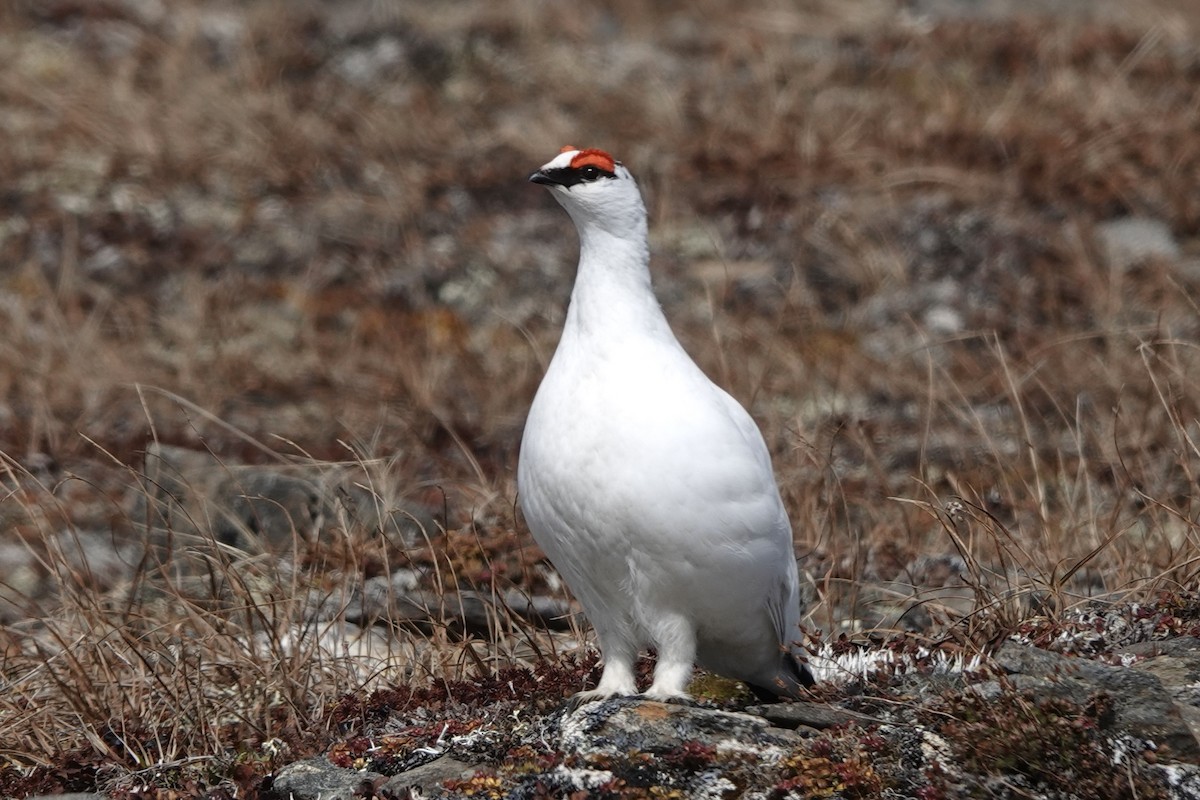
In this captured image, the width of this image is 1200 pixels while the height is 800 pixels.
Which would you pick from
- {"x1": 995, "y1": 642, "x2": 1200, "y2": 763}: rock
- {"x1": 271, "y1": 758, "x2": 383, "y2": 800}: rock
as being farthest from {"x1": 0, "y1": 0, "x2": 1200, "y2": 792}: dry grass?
{"x1": 995, "y1": 642, "x2": 1200, "y2": 763}: rock

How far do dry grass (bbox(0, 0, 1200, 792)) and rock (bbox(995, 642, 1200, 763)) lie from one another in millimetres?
515

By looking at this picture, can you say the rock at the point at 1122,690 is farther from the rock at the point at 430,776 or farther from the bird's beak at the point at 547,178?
the bird's beak at the point at 547,178

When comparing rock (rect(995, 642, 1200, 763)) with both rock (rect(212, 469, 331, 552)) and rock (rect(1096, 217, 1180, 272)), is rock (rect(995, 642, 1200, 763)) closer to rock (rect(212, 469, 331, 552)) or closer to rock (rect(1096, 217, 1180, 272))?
rock (rect(212, 469, 331, 552))

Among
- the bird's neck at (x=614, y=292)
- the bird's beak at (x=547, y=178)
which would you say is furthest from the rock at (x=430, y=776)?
the bird's beak at (x=547, y=178)

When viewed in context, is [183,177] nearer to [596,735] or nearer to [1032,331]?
[1032,331]

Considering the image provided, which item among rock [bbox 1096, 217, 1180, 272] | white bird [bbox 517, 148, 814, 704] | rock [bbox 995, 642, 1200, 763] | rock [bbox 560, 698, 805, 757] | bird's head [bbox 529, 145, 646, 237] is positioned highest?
bird's head [bbox 529, 145, 646, 237]

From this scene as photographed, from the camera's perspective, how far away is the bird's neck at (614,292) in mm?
3791

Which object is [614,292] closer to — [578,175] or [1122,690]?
[578,175]

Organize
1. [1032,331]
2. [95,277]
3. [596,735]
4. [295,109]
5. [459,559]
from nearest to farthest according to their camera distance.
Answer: [596,735] → [459,559] → [1032,331] → [95,277] → [295,109]

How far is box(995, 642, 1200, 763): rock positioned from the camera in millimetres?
3375

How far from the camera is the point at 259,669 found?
420cm

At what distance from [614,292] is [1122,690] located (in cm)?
156

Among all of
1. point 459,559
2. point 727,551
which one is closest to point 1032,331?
point 459,559

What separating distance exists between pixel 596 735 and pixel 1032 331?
602 centimetres
